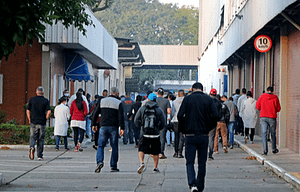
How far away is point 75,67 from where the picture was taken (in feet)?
89.2

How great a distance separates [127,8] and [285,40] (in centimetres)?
11963

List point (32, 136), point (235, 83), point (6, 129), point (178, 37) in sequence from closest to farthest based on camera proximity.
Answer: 1. point (32, 136)
2. point (6, 129)
3. point (235, 83)
4. point (178, 37)

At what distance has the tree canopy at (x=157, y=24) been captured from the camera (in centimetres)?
11419

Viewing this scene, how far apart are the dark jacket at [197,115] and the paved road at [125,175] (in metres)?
1.21

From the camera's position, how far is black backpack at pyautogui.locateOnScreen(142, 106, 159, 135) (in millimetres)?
12141

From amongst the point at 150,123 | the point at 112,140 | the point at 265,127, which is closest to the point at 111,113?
the point at 112,140

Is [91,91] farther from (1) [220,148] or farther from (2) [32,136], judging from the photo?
(2) [32,136]

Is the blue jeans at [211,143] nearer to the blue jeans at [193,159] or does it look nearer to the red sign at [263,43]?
the red sign at [263,43]

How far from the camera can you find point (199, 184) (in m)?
9.09

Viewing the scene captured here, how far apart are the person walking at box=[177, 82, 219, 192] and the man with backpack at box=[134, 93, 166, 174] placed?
278 centimetres

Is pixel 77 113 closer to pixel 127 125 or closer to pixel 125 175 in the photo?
pixel 127 125

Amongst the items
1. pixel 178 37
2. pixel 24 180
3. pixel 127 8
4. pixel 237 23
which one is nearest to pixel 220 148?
pixel 237 23

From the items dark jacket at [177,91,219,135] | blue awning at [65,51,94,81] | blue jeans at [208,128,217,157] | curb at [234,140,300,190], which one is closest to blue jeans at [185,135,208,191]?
dark jacket at [177,91,219,135]

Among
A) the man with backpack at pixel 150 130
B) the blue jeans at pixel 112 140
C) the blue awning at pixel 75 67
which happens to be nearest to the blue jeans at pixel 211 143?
the man with backpack at pixel 150 130
